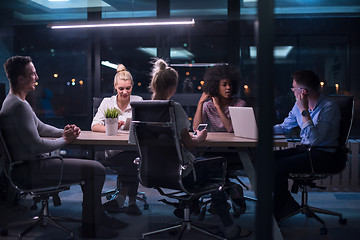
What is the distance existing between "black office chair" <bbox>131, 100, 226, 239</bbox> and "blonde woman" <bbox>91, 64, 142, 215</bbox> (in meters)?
1.03

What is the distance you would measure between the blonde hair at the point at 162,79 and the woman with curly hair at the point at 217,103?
39.1 inches

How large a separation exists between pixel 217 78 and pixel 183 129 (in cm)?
172

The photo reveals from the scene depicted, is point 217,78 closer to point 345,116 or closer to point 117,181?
point 345,116

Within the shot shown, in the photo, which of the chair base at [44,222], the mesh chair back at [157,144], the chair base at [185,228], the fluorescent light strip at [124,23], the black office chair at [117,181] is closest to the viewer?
the mesh chair back at [157,144]

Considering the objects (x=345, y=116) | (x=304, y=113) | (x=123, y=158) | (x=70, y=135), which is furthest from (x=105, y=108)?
(x=345, y=116)

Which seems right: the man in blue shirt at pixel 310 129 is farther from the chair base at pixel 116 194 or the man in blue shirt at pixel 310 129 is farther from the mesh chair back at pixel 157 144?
the chair base at pixel 116 194

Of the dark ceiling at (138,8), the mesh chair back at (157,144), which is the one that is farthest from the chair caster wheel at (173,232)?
the dark ceiling at (138,8)

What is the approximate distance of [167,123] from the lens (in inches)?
102

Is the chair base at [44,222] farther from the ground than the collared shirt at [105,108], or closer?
closer

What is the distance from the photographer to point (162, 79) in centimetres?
287

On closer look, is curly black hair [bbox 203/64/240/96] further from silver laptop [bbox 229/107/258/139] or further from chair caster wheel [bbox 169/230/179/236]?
chair caster wheel [bbox 169/230/179/236]

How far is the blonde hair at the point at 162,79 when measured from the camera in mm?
2859

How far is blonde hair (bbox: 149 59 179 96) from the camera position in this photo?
9.38ft

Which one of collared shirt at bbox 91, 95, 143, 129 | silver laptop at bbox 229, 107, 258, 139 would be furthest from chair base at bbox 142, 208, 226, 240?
collared shirt at bbox 91, 95, 143, 129
